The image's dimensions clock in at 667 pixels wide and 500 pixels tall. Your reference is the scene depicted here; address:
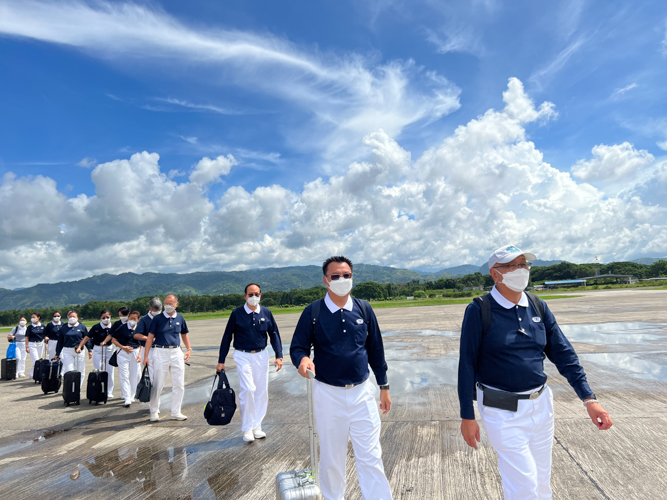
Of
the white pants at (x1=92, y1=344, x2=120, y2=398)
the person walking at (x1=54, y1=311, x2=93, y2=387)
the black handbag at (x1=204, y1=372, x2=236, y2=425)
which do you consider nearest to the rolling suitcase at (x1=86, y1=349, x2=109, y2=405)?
the white pants at (x1=92, y1=344, x2=120, y2=398)

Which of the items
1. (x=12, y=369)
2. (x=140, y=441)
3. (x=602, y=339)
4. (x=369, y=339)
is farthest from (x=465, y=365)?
(x=12, y=369)

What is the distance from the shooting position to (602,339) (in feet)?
47.7

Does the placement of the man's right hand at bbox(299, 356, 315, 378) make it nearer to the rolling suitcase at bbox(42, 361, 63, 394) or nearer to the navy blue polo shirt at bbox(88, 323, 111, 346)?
the navy blue polo shirt at bbox(88, 323, 111, 346)

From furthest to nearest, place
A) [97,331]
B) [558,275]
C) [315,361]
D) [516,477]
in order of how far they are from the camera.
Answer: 1. [558,275]
2. [97,331]
3. [315,361]
4. [516,477]

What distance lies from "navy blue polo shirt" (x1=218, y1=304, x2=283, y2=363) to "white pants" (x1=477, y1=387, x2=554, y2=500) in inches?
162

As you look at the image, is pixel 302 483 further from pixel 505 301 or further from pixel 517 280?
pixel 517 280

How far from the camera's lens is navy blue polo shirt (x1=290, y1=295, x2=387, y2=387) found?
11.9 ft

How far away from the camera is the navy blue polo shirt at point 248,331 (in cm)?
639

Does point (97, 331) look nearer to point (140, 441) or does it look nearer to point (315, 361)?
point (140, 441)

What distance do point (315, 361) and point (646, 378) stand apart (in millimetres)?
8588

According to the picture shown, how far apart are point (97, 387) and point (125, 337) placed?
1.19 meters

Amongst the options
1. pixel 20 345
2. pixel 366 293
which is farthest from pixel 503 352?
pixel 366 293

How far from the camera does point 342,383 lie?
3.57 meters

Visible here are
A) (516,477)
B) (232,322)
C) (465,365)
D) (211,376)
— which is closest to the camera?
(516,477)
